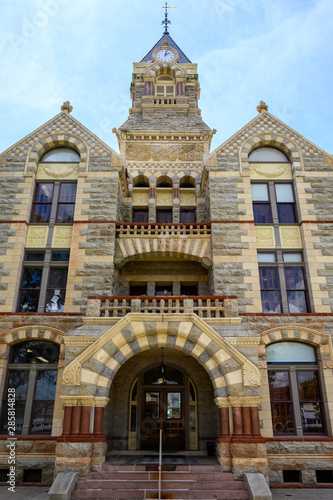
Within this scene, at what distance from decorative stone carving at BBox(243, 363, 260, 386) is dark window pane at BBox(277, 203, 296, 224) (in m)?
6.99

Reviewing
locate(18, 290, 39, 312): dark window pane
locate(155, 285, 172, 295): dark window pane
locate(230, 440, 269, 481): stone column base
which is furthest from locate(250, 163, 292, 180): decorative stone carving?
locate(230, 440, 269, 481): stone column base

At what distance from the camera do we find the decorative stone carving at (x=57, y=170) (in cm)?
1602

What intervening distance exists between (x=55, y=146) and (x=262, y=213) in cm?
953

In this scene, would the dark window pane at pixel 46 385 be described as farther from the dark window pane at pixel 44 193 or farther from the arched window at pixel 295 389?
the arched window at pixel 295 389

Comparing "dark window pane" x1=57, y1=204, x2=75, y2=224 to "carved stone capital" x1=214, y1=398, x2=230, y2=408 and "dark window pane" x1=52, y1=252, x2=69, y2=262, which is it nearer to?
"dark window pane" x1=52, y1=252, x2=69, y2=262

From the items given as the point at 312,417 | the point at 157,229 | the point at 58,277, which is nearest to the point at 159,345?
the point at 58,277

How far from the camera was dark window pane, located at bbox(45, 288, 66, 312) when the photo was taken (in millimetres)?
13906

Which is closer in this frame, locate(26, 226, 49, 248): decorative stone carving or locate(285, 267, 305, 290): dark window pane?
locate(285, 267, 305, 290): dark window pane

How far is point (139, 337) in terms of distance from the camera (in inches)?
431

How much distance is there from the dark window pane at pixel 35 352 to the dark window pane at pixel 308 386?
A: 337 inches

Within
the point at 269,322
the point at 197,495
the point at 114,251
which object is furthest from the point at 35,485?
the point at 269,322

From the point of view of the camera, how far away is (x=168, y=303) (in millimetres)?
11547

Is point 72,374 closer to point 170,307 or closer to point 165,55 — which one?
point 170,307

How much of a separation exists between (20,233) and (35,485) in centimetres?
873
